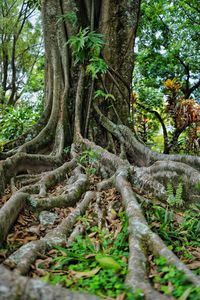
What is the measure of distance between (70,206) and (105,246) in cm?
98

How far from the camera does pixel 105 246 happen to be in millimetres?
2949

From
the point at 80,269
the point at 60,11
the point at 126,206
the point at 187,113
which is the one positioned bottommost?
the point at 80,269

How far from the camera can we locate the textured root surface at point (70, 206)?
82.2 inches

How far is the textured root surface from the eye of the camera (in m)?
2.09

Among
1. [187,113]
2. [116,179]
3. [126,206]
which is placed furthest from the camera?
[187,113]

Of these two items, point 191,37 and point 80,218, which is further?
point 191,37

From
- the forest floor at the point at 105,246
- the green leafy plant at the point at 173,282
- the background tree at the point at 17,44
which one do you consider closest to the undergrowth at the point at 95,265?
the forest floor at the point at 105,246

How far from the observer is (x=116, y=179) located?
407cm

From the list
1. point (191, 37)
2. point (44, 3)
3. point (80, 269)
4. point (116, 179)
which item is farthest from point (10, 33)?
point (80, 269)

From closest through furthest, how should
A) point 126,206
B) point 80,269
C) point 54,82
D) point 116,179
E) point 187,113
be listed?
point 80,269
point 126,206
point 116,179
point 54,82
point 187,113

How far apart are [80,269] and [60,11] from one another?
523 centimetres

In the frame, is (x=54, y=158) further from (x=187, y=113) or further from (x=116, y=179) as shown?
(x=187, y=113)

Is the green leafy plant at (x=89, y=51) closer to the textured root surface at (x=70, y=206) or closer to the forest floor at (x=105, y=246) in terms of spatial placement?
the textured root surface at (x=70, y=206)

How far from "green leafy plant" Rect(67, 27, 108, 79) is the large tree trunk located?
0.27 metres
